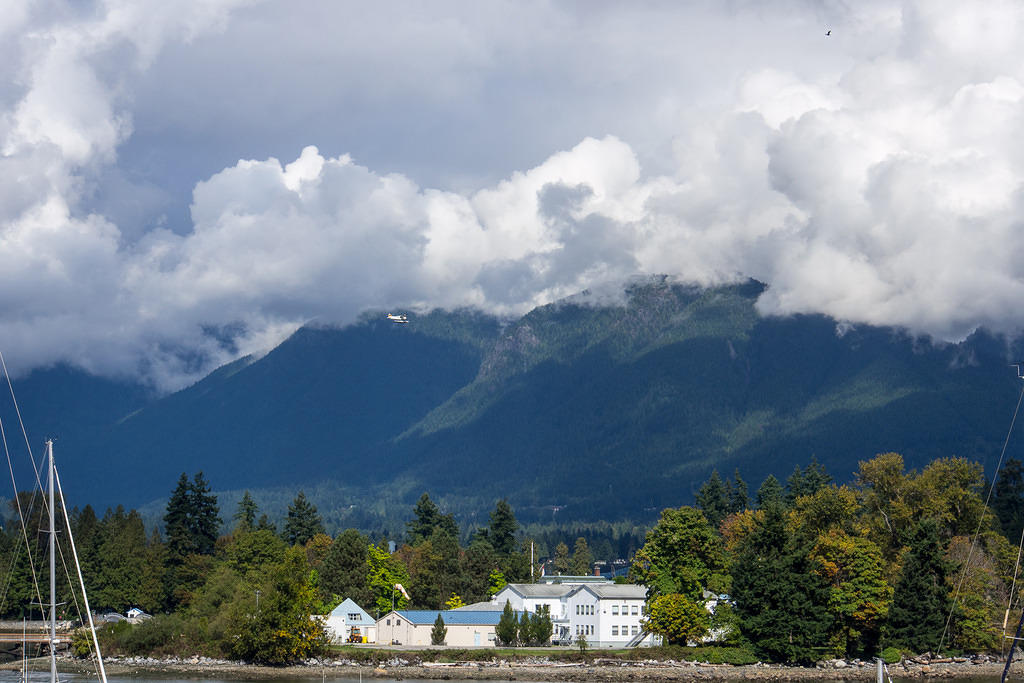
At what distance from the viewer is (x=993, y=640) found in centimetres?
10212

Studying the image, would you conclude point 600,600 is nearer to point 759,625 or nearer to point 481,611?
point 481,611

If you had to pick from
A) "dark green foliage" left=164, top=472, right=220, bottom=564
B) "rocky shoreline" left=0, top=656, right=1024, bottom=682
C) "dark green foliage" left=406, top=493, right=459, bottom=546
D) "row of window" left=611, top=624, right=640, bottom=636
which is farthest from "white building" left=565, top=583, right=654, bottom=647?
"dark green foliage" left=406, top=493, right=459, bottom=546

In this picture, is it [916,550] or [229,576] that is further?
[229,576]

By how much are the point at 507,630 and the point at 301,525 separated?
2644 inches

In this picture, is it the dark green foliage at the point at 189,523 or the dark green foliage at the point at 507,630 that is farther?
the dark green foliage at the point at 189,523

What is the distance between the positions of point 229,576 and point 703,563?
48.6 m

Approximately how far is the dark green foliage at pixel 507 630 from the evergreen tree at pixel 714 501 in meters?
64.3

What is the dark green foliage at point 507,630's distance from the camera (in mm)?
118312

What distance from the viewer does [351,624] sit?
4961 inches

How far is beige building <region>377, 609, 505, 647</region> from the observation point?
398 ft

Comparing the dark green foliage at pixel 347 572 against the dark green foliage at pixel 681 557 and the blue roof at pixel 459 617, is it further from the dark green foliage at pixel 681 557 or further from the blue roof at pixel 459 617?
the dark green foliage at pixel 681 557

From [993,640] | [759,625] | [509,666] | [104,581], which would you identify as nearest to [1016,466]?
[993,640]

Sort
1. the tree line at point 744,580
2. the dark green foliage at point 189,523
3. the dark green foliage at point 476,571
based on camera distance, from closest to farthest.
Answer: the tree line at point 744,580 < the dark green foliage at point 476,571 < the dark green foliage at point 189,523

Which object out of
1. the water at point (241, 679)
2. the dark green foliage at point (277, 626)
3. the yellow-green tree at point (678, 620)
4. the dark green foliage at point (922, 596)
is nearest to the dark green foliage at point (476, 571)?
the dark green foliage at point (277, 626)
